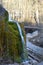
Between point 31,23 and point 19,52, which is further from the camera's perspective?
point 31,23

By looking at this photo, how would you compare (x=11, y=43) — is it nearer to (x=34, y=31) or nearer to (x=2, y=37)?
(x=2, y=37)

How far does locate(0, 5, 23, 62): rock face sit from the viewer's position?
573 centimetres

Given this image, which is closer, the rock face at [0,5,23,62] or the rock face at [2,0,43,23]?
the rock face at [0,5,23,62]

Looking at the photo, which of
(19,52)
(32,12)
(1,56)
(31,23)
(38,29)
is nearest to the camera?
(1,56)

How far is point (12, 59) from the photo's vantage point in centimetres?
586

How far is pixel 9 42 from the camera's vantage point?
5.88 metres

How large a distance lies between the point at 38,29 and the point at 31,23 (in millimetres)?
1767

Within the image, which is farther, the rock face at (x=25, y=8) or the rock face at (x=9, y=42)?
the rock face at (x=25, y=8)

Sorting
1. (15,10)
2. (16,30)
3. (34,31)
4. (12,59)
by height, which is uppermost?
(16,30)

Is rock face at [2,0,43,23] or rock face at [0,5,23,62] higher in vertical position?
rock face at [0,5,23,62]

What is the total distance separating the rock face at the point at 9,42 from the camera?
573 cm

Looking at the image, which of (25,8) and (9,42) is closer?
(9,42)

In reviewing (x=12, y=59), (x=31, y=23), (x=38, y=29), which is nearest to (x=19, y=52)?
(x=12, y=59)

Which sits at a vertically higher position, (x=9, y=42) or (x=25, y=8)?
(x=9, y=42)
